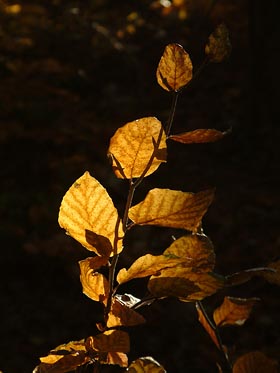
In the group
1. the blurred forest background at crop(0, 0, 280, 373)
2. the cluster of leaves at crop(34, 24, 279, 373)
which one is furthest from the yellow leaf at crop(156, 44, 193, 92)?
the blurred forest background at crop(0, 0, 280, 373)

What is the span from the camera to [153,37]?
22.0ft

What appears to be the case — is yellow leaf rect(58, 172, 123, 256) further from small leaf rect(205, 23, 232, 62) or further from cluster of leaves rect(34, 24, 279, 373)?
small leaf rect(205, 23, 232, 62)

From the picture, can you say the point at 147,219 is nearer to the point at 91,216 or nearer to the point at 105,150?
the point at 91,216

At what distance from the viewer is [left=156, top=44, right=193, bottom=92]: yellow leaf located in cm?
44

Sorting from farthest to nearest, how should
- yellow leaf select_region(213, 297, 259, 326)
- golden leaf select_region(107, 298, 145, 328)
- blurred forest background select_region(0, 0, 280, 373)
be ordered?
blurred forest background select_region(0, 0, 280, 373)
yellow leaf select_region(213, 297, 259, 326)
golden leaf select_region(107, 298, 145, 328)

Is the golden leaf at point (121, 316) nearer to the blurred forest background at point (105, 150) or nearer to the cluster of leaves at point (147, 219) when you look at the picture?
the cluster of leaves at point (147, 219)

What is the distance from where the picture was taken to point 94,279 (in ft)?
1.49

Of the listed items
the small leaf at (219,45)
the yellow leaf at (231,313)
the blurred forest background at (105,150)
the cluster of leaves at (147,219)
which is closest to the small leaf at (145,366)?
the cluster of leaves at (147,219)

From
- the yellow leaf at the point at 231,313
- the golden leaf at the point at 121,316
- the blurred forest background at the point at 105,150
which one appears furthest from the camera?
the blurred forest background at the point at 105,150

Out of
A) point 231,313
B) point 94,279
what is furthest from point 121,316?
point 231,313

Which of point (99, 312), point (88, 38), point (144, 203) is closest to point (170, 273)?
point (144, 203)

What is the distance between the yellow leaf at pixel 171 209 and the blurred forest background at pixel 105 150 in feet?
5.03

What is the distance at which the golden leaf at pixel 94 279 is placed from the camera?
0.44 metres

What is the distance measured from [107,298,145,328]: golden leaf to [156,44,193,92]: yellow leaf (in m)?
0.17
